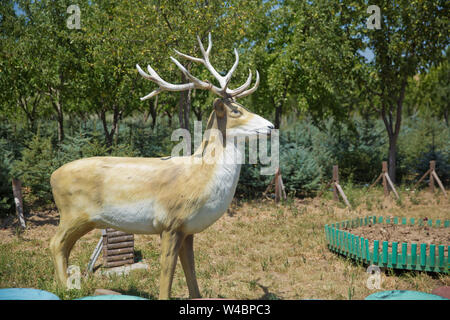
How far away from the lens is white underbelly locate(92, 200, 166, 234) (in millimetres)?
3998

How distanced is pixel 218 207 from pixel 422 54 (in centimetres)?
1242

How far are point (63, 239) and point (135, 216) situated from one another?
91 cm

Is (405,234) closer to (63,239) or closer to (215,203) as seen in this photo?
(215,203)

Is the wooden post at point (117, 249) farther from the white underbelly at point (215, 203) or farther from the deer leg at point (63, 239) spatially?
the white underbelly at point (215, 203)

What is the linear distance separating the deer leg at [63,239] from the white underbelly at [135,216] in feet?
0.64

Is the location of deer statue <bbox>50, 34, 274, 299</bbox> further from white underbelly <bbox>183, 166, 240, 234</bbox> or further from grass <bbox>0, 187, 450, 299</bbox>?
grass <bbox>0, 187, 450, 299</bbox>

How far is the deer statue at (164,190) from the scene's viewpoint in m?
3.95

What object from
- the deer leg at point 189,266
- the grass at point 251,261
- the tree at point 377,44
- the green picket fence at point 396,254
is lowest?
the grass at point 251,261

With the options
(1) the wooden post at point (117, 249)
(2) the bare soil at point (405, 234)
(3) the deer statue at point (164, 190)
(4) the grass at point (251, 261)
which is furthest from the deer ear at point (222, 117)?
(2) the bare soil at point (405, 234)

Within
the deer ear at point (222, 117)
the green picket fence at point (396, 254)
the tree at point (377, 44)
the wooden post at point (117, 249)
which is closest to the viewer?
the deer ear at point (222, 117)

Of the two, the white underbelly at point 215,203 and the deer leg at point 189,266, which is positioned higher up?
the white underbelly at point 215,203

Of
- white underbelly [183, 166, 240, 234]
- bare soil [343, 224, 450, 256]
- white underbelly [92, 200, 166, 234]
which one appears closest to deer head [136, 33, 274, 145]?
white underbelly [183, 166, 240, 234]

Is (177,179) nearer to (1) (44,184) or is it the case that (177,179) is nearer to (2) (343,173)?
(1) (44,184)

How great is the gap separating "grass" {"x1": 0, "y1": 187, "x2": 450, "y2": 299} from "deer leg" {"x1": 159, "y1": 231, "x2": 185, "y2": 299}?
1.09 meters
